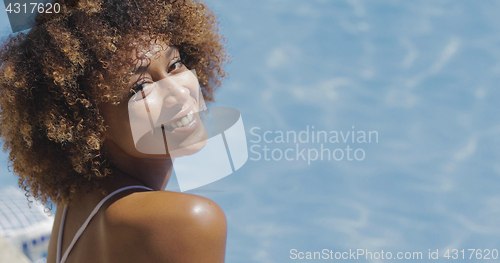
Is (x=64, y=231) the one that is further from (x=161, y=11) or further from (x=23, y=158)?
(x=161, y=11)

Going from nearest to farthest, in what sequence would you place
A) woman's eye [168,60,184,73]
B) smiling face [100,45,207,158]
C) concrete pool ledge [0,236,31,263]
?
1. smiling face [100,45,207,158]
2. woman's eye [168,60,184,73]
3. concrete pool ledge [0,236,31,263]

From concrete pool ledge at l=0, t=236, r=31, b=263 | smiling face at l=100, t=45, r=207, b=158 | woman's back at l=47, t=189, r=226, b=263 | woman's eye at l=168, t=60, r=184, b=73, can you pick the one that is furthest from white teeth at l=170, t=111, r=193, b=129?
concrete pool ledge at l=0, t=236, r=31, b=263

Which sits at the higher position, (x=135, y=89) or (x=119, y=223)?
(x=135, y=89)

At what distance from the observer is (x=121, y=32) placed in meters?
2.09

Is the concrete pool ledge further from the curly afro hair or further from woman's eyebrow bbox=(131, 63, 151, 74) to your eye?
woman's eyebrow bbox=(131, 63, 151, 74)

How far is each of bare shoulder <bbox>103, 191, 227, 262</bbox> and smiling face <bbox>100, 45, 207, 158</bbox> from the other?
13.5 inches

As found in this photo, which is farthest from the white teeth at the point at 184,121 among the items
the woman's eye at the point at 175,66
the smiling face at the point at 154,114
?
the woman's eye at the point at 175,66

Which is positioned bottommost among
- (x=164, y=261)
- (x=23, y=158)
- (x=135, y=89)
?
(x=164, y=261)

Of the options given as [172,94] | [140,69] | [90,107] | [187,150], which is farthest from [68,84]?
[187,150]

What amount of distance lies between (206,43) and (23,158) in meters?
1.18

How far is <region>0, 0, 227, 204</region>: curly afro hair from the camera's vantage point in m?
1.99

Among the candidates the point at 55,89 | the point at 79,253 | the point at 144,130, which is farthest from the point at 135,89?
the point at 79,253

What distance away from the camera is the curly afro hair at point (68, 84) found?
1987 mm

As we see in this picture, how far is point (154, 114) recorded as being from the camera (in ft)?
6.45
